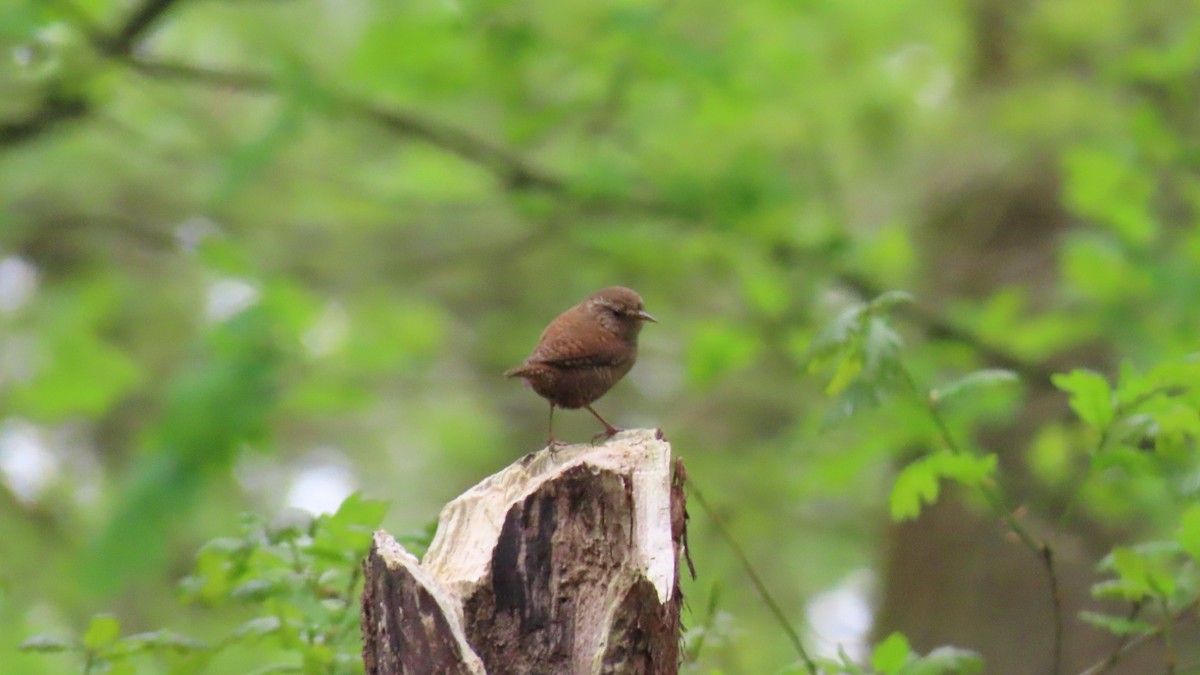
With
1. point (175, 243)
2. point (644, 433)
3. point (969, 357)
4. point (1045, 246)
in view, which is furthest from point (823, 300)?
point (644, 433)

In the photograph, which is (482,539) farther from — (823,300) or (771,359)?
(771,359)

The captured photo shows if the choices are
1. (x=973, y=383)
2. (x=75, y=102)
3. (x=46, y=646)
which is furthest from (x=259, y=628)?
(x=75, y=102)

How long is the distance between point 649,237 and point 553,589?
4.51 m

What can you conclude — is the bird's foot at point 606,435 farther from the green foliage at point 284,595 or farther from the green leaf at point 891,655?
the green leaf at point 891,655

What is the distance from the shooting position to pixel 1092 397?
2.78 meters

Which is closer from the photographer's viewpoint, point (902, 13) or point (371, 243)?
point (371, 243)

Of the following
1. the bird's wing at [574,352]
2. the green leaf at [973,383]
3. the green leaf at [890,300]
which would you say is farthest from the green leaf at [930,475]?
the bird's wing at [574,352]

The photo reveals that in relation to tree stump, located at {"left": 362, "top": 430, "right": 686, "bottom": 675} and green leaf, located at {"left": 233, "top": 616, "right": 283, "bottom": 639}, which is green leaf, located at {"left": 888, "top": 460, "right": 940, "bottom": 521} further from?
green leaf, located at {"left": 233, "top": 616, "right": 283, "bottom": 639}

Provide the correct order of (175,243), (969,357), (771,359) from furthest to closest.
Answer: (771,359)
(969,357)
(175,243)

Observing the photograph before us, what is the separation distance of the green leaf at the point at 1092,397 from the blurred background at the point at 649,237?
138 centimetres

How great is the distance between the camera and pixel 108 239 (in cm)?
859

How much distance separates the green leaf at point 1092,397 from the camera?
9.07ft

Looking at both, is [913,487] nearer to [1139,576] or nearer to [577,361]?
[1139,576]

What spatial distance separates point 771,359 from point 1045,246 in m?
1.96
